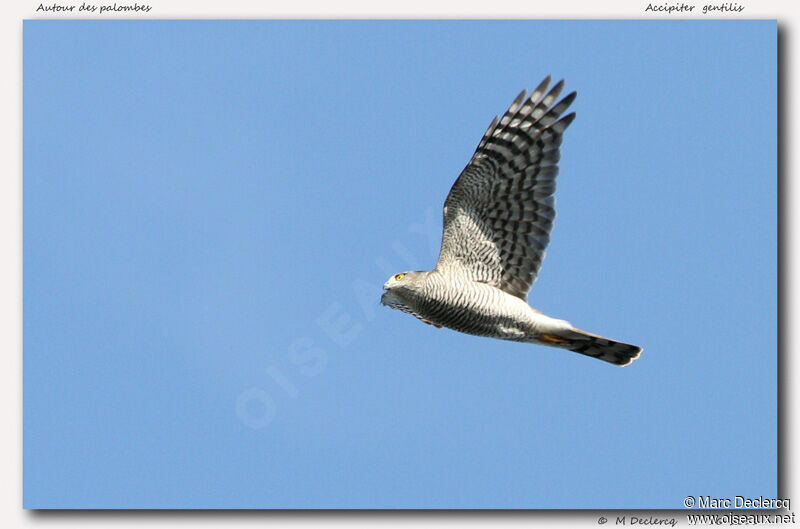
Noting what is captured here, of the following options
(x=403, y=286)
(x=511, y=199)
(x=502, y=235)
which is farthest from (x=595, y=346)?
(x=403, y=286)

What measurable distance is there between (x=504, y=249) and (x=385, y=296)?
1274 millimetres

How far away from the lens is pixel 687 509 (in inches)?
395

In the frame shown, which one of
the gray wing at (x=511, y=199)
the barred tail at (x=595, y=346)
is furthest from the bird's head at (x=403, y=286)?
the barred tail at (x=595, y=346)

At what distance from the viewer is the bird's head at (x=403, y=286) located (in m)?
10.3

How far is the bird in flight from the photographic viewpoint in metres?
10.3

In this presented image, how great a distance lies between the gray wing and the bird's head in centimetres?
30

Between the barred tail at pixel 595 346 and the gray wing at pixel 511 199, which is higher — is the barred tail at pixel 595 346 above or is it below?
below

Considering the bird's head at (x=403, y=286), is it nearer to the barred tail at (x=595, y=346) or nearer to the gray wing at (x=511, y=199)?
the gray wing at (x=511, y=199)

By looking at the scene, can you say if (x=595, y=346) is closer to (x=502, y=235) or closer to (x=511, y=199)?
(x=502, y=235)

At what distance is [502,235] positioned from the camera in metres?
10.5

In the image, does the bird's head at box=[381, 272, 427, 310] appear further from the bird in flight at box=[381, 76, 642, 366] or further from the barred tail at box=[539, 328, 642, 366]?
the barred tail at box=[539, 328, 642, 366]

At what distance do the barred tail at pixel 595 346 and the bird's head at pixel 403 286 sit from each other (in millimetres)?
1340

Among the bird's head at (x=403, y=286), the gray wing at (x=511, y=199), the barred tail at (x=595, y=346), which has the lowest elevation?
the barred tail at (x=595, y=346)

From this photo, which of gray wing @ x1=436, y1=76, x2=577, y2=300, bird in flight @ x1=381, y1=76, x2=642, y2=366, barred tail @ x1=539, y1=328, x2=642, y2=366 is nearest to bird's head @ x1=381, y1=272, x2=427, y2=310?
bird in flight @ x1=381, y1=76, x2=642, y2=366
